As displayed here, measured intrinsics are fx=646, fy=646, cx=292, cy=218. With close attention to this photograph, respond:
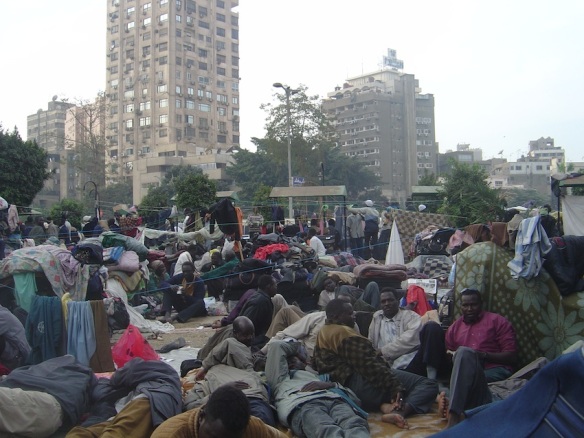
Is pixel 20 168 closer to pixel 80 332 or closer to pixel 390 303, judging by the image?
pixel 80 332

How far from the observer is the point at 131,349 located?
24.5 feet

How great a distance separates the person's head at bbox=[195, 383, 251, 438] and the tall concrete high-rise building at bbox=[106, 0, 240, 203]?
209 feet

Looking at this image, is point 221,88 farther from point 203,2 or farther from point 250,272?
point 250,272

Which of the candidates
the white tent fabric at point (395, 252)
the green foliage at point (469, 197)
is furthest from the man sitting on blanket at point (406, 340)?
the green foliage at point (469, 197)

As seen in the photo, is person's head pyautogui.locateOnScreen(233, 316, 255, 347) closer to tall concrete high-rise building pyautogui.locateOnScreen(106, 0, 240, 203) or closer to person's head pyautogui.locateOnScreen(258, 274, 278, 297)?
person's head pyautogui.locateOnScreen(258, 274, 278, 297)

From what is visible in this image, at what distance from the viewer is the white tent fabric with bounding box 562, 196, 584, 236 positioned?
38.6 feet

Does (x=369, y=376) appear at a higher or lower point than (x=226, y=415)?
lower

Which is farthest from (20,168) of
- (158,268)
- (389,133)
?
(389,133)

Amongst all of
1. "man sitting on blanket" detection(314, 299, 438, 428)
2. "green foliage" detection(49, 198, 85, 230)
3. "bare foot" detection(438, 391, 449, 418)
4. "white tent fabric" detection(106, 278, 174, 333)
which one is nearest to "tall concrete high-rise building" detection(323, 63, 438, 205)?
"green foliage" detection(49, 198, 85, 230)

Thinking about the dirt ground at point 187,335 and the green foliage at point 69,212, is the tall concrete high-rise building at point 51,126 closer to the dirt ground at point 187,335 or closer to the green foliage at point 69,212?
the green foliage at point 69,212

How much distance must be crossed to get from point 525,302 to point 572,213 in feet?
20.7

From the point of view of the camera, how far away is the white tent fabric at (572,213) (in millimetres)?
11758

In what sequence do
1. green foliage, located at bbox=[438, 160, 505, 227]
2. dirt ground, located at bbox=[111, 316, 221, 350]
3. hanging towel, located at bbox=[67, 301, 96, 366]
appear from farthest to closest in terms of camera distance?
green foliage, located at bbox=[438, 160, 505, 227] < dirt ground, located at bbox=[111, 316, 221, 350] < hanging towel, located at bbox=[67, 301, 96, 366]

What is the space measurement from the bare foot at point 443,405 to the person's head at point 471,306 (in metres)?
0.83
